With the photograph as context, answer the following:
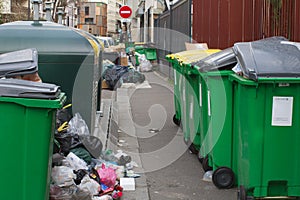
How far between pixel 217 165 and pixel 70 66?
2.04 metres

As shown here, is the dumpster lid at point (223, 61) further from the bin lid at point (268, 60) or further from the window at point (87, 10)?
the window at point (87, 10)

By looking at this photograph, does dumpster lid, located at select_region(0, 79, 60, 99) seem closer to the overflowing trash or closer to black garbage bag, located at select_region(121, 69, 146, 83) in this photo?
black garbage bag, located at select_region(121, 69, 146, 83)

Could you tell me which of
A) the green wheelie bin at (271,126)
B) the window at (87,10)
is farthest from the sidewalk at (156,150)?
Result: the window at (87,10)

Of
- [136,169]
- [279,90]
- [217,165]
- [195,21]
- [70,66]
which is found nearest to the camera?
[279,90]

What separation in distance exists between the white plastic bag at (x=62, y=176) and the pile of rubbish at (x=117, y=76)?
34.5 ft

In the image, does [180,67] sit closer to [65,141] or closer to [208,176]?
[208,176]

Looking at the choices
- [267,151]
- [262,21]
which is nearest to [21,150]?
[267,151]

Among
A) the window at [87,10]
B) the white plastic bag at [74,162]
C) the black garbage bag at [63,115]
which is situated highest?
the window at [87,10]

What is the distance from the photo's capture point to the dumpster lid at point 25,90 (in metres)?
3.74

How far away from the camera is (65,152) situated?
5.43 metres

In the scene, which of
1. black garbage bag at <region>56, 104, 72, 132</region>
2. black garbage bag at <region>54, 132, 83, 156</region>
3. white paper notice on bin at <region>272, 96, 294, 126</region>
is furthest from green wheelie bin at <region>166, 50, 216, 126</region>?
white paper notice on bin at <region>272, 96, 294, 126</region>

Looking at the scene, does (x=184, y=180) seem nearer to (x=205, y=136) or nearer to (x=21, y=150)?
(x=205, y=136)

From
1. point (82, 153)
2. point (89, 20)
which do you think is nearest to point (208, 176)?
point (82, 153)

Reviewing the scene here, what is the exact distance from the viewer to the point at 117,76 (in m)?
16.3
